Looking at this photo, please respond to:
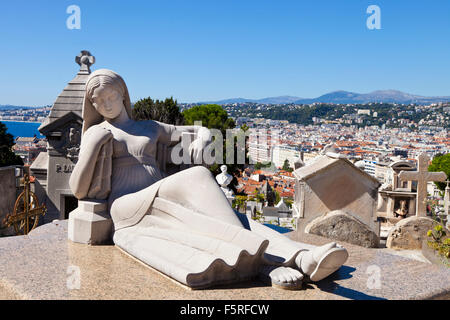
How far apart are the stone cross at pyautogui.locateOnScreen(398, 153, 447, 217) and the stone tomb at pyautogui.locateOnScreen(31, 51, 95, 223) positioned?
27.8 feet

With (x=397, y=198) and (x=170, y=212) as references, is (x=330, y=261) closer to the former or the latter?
(x=170, y=212)

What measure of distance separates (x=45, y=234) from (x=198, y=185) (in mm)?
2718

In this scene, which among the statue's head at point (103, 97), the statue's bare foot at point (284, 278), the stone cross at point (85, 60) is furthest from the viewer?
the stone cross at point (85, 60)

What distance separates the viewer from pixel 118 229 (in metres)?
5.62

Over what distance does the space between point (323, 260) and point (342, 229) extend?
447 centimetres

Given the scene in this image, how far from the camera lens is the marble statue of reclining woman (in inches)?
168

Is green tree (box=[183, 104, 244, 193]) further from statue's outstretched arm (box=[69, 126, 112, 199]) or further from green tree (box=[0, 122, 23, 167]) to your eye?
statue's outstretched arm (box=[69, 126, 112, 199])

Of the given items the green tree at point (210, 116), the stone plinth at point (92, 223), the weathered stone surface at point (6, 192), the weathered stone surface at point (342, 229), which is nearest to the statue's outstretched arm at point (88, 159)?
the stone plinth at point (92, 223)

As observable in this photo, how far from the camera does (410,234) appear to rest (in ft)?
30.7

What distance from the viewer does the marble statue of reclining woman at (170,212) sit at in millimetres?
4262

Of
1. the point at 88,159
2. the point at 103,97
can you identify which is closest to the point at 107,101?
the point at 103,97

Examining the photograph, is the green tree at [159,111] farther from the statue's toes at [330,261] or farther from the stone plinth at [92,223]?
the statue's toes at [330,261]

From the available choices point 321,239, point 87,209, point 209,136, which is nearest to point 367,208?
point 321,239
